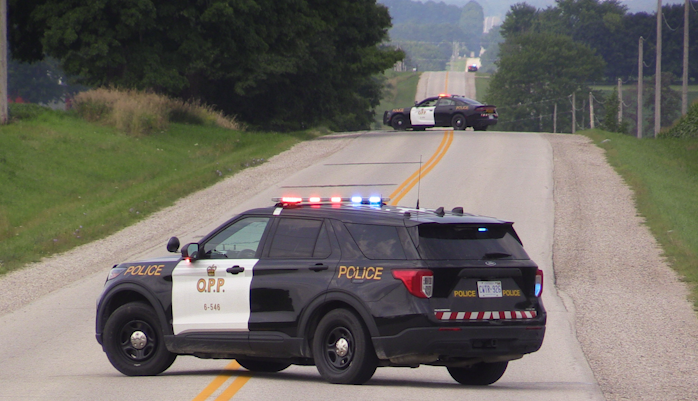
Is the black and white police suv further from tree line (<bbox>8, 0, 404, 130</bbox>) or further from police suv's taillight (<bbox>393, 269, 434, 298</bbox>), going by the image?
tree line (<bbox>8, 0, 404, 130</bbox>)

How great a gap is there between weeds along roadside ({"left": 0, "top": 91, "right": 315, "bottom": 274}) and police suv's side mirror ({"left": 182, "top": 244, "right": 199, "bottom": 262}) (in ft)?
28.5

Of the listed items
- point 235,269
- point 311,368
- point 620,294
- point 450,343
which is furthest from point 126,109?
point 450,343

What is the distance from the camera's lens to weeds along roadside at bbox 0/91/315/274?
2083 centimetres

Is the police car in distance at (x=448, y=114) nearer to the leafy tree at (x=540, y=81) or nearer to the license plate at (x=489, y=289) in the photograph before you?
the license plate at (x=489, y=289)

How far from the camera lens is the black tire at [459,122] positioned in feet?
134

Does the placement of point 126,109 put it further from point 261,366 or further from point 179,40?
point 261,366

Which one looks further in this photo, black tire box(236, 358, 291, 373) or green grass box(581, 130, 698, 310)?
green grass box(581, 130, 698, 310)

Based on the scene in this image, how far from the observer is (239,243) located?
9.45 m

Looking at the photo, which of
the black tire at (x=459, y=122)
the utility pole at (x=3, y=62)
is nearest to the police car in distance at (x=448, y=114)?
the black tire at (x=459, y=122)

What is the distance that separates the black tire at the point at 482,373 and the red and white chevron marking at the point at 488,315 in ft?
2.72

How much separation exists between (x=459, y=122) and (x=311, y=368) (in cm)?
3176

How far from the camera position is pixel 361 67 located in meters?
50.8

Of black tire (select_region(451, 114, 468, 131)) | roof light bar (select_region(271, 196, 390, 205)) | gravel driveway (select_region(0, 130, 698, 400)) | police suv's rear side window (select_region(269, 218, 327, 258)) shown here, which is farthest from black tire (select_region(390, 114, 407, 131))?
police suv's rear side window (select_region(269, 218, 327, 258))

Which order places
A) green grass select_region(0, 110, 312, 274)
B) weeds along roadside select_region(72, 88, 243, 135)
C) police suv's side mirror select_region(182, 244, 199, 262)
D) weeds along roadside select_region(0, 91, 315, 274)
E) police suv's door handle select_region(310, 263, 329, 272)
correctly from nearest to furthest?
police suv's door handle select_region(310, 263, 329, 272), police suv's side mirror select_region(182, 244, 199, 262), green grass select_region(0, 110, 312, 274), weeds along roadside select_region(0, 91, 315, 274), weeds along roadside select_region(72, 88, 243, 135)
